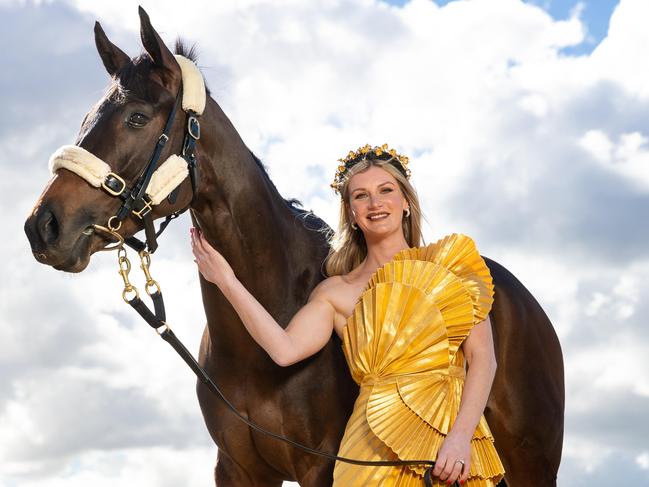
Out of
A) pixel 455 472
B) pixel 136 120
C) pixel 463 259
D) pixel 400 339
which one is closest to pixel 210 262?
pixel 136 120

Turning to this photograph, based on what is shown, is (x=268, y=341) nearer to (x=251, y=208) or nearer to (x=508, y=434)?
(x=251, y=208)

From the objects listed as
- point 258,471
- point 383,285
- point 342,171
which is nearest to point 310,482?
point 258,471

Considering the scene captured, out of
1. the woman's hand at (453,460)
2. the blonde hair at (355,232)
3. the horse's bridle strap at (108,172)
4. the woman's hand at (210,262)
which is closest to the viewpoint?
the woman's hand at (453,460)

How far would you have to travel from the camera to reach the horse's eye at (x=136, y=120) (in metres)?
4.16

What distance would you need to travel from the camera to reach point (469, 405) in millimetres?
3844

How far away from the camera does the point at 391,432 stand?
12.6 ft

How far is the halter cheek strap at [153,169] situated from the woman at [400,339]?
0.32 metres

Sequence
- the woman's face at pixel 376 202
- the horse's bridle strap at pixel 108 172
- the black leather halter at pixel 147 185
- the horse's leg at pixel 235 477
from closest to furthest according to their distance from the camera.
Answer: the horse's bridle strap at pixel 108 172 < the black leather halter at pixel 147 185 < the woman's face at pixel 376 202 < the horse's leg at pixel 235 477

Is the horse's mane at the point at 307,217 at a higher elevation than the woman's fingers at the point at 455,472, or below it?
higher

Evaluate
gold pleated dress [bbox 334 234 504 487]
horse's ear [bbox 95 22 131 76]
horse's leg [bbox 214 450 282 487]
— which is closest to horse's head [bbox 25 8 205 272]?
horse's ear [bbox 95 22 131 76]

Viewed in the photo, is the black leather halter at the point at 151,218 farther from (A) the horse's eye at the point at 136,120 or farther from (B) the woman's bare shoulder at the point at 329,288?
(B) the woman's bare shoulder at the point at 329,288

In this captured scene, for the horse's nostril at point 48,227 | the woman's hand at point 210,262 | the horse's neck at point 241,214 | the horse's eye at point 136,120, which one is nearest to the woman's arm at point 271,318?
the woman's hand at point 210,262

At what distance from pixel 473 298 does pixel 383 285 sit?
0.39 metres

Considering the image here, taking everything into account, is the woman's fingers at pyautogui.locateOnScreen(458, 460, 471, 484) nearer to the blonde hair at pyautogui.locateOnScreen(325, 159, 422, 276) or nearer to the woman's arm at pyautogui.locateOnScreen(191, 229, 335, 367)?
the woman's arm at pyautogui.locateOnScreen(191, 229, 335, 367)
